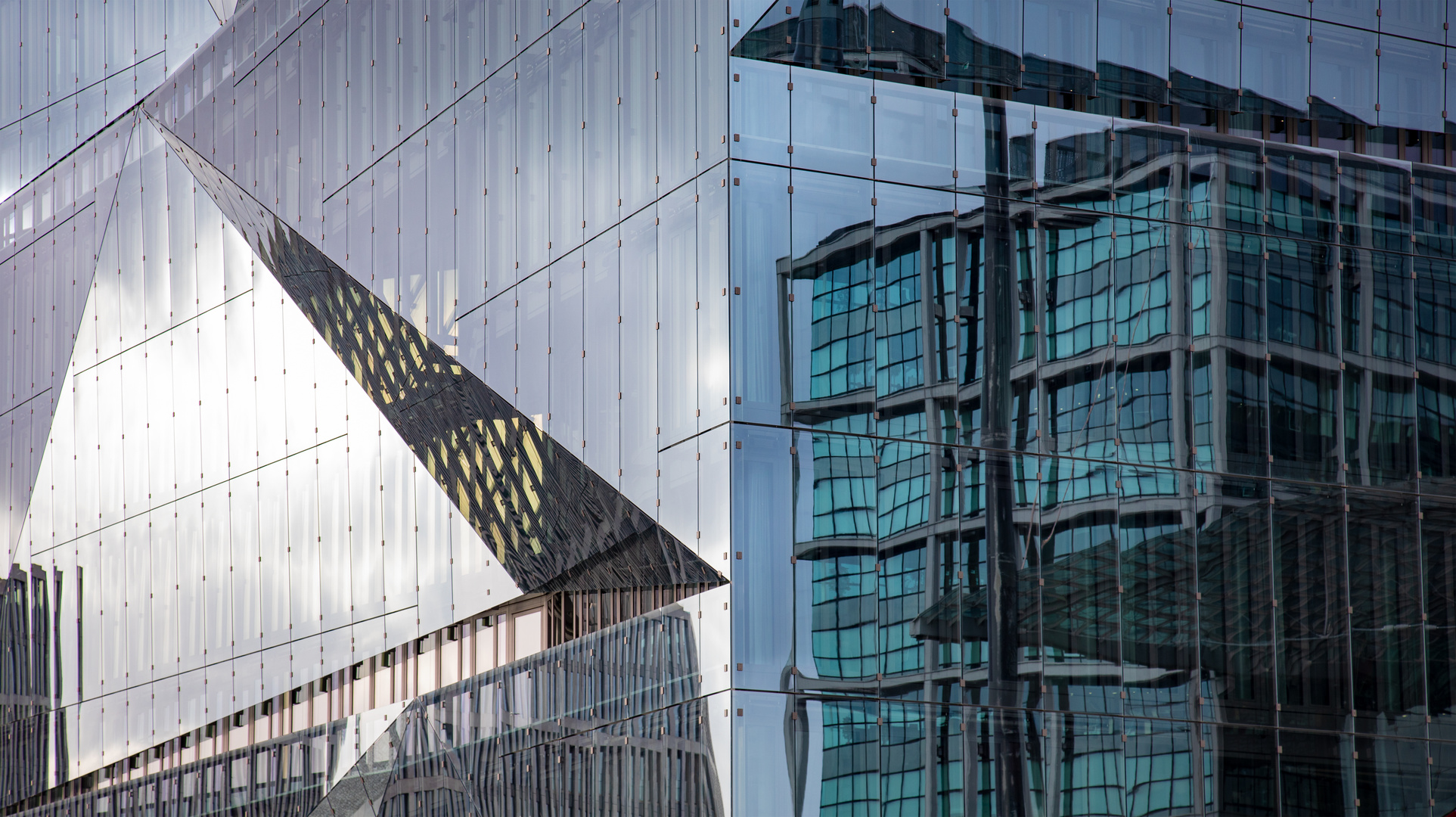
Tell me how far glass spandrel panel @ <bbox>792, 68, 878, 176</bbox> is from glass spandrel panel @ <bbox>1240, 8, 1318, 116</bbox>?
4253 mm

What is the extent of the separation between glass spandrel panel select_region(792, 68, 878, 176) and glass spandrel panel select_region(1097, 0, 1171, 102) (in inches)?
106

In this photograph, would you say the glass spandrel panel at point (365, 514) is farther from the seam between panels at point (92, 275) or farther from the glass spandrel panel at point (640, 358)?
the seam between panels at point (92, 275)

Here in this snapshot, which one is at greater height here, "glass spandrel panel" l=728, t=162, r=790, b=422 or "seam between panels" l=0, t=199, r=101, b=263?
"seam between panels" l=0, t=199, r=101, b=263

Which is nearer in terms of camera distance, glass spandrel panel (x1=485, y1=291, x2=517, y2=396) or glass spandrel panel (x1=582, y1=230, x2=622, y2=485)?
glass spandrel panel (x1=582, y1=230, x2=622, y2=485)

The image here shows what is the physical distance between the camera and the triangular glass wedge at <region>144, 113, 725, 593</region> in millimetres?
15953

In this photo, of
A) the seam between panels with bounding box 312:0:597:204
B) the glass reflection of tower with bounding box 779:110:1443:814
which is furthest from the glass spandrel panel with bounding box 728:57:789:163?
the seam between panels with bounding box 312:0:597:204

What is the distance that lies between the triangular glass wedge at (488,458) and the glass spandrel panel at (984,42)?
502 cm

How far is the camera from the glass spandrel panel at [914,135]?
50.8 ft

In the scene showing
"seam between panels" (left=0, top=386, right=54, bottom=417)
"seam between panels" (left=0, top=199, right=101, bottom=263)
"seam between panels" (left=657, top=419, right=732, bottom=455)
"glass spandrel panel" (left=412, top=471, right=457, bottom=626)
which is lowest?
"glass spandrel panel" (left=412, top=471, right=457, bottom=626)

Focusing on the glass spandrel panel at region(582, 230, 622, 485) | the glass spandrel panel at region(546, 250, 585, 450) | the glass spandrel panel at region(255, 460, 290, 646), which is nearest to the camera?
the glass spandrel panel at region(582, 230, 622, 485)

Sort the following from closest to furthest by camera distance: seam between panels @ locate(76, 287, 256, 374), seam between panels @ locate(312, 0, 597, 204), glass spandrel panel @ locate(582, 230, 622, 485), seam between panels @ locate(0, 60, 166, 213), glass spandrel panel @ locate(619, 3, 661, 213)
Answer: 1. glass spandrel panel @ locate(619, 3, 661, 213)
2. glass spandrel panel @ locate(582, 230, 622, 485)
3. seam between panels @ locate(312, 0, 597, 204)
4. seam between panels @ locate(76, 287, 256, 374)
5. seam between panels @ locate(0, 60, 166, 213)

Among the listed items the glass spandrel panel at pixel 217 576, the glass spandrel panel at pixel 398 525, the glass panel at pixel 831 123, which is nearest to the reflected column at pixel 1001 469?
the glass panel at pixel 831 123

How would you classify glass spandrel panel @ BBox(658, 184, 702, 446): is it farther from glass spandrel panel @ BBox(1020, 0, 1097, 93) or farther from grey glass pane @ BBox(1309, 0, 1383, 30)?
grey glass pane @ BBox(1309, 0, 1383, 30)

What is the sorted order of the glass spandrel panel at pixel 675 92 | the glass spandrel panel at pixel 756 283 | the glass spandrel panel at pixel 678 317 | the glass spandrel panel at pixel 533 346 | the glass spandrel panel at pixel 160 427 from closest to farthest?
the glass spandrel panel at pixel 756 283 → the glass spandrel panel at pixel 678 317 → the glass spandrel panel at pixel 675 92 → the glass spandrel panel at pixel 533 346 → the glass spandrel panel at pixel 160 427
